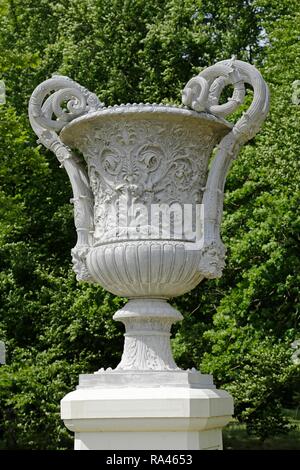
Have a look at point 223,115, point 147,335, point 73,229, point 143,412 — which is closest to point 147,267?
point 147,335

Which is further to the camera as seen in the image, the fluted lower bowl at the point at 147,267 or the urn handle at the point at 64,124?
the urn handle at the point at 64,124

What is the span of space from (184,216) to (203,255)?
0.27 metres

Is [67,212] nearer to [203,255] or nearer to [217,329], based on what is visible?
[217,329]

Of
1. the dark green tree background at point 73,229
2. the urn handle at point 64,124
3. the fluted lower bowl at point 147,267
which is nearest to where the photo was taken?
the fluted lower bowl at point 147,267

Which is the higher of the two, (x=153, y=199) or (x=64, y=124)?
(x=64, y=124)

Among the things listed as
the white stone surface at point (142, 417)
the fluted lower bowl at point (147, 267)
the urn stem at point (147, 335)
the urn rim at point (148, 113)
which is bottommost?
the white stone surface at point (142, 417)

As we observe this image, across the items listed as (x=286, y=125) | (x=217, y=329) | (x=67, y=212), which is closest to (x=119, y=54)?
(x=67, y=212)

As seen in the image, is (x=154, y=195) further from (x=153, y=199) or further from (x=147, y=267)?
(x=147, y=267)

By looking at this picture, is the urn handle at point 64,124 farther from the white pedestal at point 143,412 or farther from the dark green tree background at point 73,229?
the dark green tree background at point 73,229

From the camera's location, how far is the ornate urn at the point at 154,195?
204 inches

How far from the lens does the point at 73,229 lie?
14.2m

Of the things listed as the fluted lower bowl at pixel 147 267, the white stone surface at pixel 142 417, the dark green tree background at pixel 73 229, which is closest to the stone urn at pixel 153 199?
the fluted lower bowl at pixel 147 267

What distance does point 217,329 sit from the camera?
11.9 m

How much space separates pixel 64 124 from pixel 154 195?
0.80m
